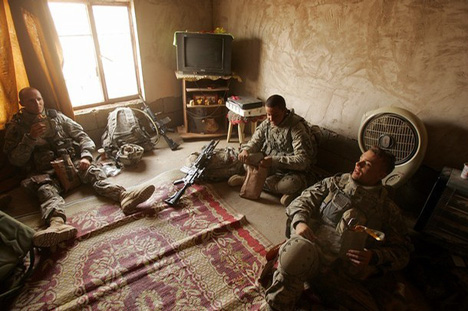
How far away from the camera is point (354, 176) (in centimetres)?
177

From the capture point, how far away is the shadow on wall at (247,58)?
3.98m

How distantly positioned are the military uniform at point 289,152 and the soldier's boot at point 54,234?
5.97 feet

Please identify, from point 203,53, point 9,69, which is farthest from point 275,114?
point 9,69

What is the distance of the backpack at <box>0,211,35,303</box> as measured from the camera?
1741mm

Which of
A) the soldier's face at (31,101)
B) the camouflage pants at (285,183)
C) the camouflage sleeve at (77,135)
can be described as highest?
the soldier's face at (31,101)

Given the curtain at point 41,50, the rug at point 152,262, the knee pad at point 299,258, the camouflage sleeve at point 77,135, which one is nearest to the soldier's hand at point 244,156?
the rug at point 152,262

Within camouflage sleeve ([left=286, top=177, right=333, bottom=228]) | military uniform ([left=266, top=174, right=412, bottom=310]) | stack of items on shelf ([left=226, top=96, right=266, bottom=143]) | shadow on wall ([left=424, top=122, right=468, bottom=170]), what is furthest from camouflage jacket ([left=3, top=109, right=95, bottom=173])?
shadow on wall ([left=424, top=122, right=468, bottom=170])

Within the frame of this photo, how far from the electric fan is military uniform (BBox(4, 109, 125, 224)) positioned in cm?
248

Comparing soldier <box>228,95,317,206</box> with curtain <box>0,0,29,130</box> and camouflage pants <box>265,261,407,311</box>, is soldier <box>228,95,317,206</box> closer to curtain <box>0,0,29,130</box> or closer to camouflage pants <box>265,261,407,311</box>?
Result: camouflage pants <box>265,261,407,311</box>

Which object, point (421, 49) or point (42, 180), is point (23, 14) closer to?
point (42, 180)

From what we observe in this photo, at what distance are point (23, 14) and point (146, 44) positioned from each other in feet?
4.84

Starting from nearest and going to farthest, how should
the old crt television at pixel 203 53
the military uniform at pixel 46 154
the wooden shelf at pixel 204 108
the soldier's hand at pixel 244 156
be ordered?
the military uniform at pixel 46 154
the soldier's hand at pixel 244 156
the old crt television at pixel 203 53
the wooden shelf at pixel 204 108

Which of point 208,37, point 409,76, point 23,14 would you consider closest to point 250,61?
point 208,37

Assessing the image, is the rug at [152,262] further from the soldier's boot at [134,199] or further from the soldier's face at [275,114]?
the soldier's face at [275,114]
